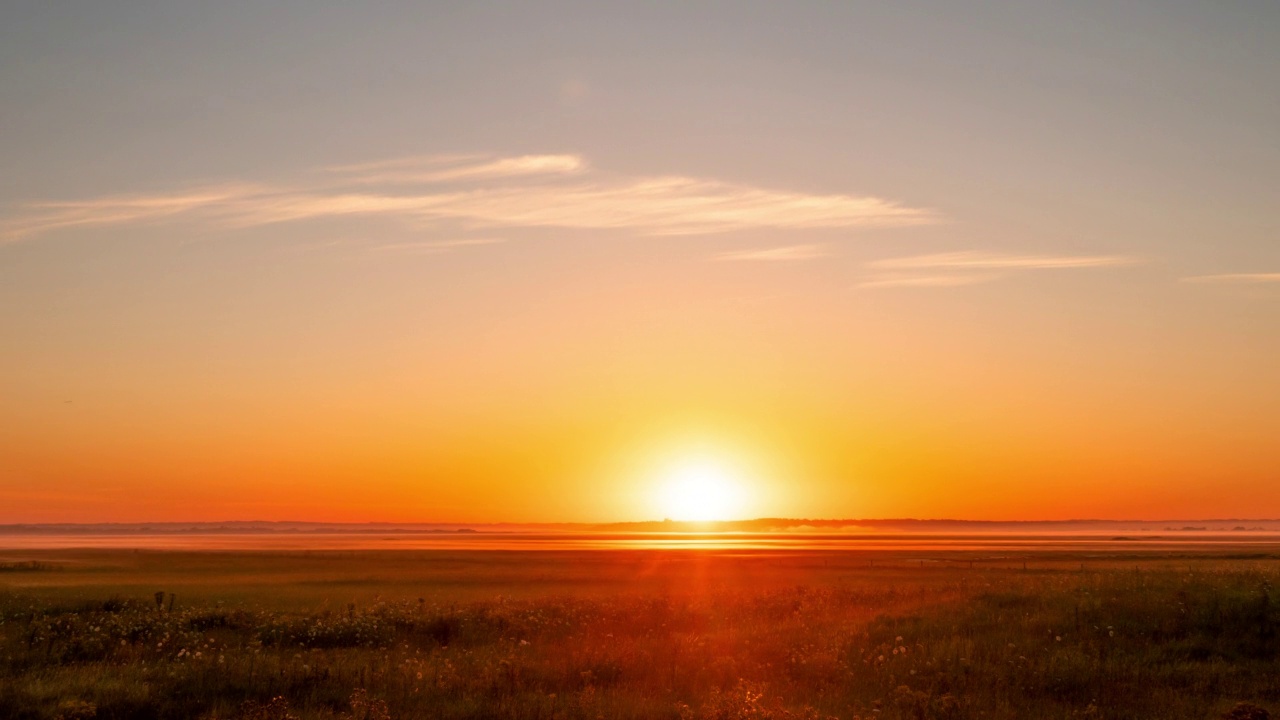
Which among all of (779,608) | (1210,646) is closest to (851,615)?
(779,608)

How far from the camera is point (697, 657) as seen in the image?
70.3 ft

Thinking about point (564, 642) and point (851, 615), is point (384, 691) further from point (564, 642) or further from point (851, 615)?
point (851, 615)

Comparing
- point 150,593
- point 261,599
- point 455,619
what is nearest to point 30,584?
point 150,593

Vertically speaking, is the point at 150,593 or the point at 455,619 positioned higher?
the point at 150,593

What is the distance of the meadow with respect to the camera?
1680 cm

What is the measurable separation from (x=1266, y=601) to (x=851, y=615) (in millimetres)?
10790

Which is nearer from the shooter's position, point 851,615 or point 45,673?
point 45,673

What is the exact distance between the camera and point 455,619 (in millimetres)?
27312

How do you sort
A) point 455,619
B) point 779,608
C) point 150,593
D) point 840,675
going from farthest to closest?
point 150,593 < point 779,608 < point 455,619 < point 840,675

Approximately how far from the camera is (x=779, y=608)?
105 ft

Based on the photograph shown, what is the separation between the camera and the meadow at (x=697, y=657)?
16.8 m

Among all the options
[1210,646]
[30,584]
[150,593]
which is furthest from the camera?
[30,584]

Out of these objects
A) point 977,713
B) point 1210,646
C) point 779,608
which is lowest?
point 977,713

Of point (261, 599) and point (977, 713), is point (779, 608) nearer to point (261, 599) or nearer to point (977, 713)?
point (977, 713)
